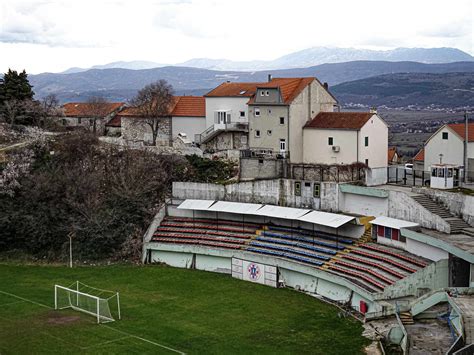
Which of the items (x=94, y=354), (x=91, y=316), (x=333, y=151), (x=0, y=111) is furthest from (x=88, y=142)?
(x=94, y=354)

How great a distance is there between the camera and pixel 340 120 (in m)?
50.3

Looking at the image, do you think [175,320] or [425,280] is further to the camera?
[425,280]

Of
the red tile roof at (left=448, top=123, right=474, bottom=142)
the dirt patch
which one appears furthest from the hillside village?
the dirt patch

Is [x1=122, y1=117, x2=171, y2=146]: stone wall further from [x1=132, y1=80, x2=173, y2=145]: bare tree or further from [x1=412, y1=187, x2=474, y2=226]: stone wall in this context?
[x1=412, y1=187, x2=474, y2=226]: stone wall

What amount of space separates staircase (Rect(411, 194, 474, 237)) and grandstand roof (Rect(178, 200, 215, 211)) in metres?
14.1

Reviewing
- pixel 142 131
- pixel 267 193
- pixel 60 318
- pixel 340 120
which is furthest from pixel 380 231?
pixel 142 131

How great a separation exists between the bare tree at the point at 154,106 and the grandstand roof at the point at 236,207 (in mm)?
17083

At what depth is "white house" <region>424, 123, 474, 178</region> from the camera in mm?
45688

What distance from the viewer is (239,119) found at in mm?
59469

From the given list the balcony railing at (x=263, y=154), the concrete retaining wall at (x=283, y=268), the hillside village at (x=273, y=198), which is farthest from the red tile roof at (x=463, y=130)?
the concrete retaining wall at (x=283, y=268)

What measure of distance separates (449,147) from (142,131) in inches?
1141

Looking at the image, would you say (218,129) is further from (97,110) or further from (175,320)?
(175,320)

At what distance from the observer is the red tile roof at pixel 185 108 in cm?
6247

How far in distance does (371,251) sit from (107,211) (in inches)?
758
